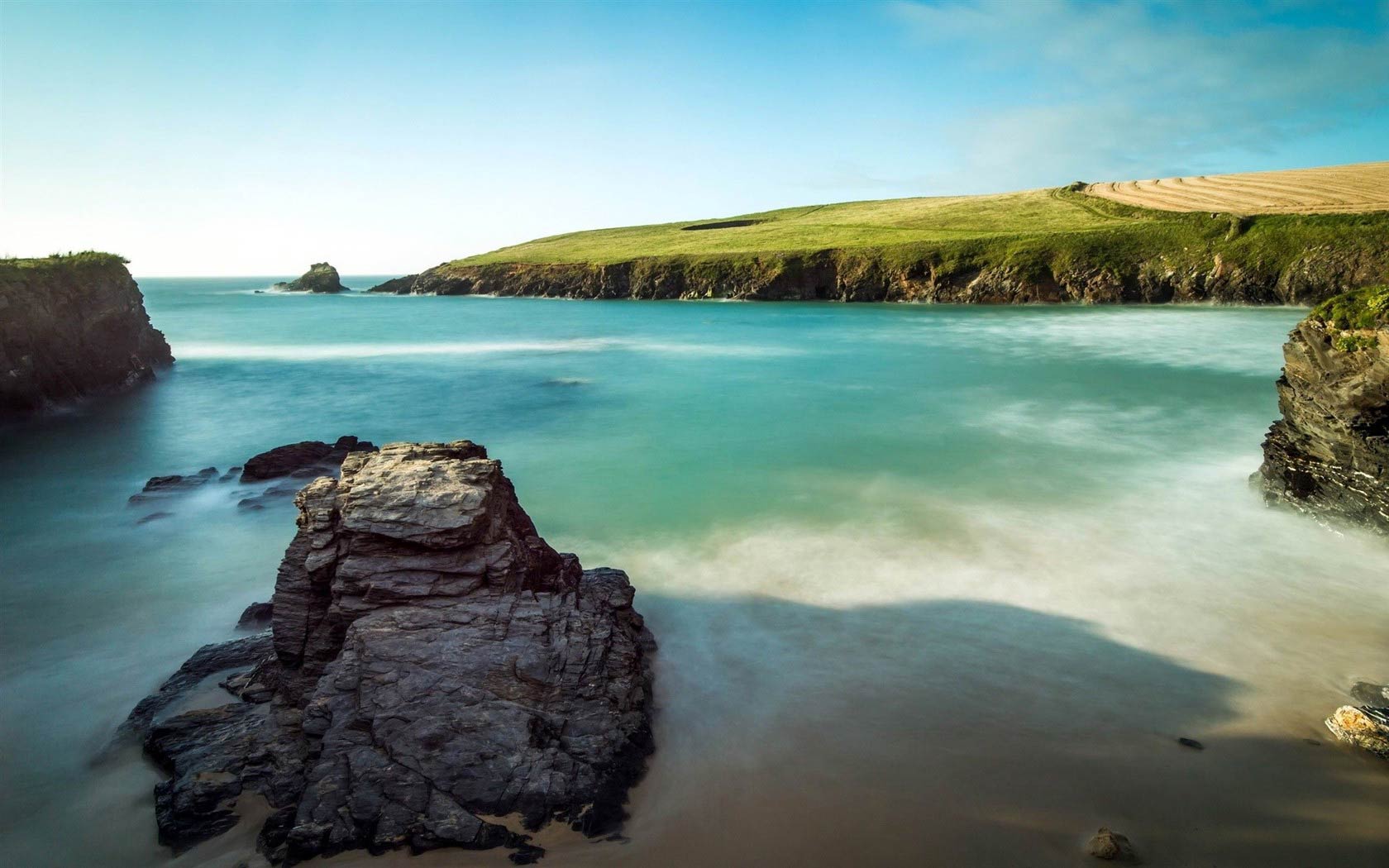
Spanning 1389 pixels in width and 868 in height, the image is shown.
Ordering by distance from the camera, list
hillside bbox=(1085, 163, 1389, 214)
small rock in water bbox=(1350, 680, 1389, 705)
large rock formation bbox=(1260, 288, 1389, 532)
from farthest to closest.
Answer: hillside bbox=(1085, 163, 1389, 214) < large rock formation bbox=(1260, 288, 1389, 532) < small rock in water bbox=(1350, 680, 1389, 705)

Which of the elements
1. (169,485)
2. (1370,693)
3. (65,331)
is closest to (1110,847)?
(1370,693)

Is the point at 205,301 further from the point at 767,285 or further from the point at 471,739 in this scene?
the point at 471,739

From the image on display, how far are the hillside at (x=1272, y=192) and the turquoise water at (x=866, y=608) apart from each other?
39.3 meters

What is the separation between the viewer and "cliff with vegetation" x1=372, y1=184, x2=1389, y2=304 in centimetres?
4469

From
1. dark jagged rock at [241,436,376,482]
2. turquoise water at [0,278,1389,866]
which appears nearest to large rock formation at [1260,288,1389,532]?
turquoise water at [0,278,1389,866]

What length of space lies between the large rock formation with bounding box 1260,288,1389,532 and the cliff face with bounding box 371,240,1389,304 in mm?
40805

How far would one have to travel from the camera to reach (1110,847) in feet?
17.0

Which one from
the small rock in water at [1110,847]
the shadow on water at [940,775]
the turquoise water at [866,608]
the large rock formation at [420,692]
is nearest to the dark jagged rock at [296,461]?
the turquoise water at [866,608]

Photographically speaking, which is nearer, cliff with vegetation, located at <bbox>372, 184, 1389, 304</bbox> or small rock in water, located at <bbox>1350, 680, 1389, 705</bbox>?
small rock in water, located at <bbox>1350, 680, 1389, 705</bbox>

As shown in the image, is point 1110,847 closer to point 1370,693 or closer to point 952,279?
point 1370,693

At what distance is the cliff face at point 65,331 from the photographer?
65.0 feet

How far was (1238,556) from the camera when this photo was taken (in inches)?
416

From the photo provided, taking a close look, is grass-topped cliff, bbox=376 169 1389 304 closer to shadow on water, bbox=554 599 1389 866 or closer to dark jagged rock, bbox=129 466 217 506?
shadow on water, bbox=554 599 1389 866

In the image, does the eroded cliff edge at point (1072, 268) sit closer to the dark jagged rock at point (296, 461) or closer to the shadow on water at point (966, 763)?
the shadow on water at point (966, 763)
